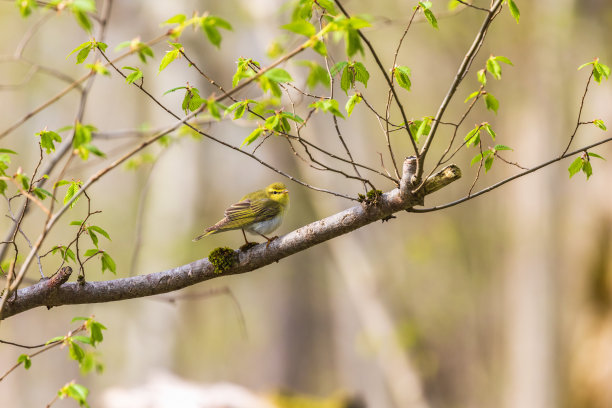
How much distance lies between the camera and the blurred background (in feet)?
22.9

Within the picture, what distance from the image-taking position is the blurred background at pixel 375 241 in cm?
698

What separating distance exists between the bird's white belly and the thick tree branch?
76 cm

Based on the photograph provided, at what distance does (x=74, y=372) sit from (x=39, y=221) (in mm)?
4788

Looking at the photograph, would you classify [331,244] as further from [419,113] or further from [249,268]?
[419,113]

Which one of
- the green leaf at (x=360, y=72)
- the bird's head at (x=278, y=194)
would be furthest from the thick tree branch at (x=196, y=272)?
the bird's head at (x=278, y=194)

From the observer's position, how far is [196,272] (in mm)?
2777

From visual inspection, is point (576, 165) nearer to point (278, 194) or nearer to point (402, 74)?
point (402, 74)

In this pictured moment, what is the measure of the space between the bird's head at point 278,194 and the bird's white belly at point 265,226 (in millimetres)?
182

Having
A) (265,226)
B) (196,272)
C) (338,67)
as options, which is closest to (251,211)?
(265,226)

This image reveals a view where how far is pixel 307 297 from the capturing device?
40.1 ft

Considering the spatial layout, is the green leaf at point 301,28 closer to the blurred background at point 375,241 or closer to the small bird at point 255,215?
the blurred background at point 375,241

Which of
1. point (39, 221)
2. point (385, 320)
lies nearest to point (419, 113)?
point (385, 320)

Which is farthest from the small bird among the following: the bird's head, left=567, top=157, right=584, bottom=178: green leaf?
left=567, top=157, right=584, bottom=178: green leaf

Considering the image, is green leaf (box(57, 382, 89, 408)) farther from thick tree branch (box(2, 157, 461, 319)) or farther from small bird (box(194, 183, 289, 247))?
small bird (box(194, 183, 289, 247))
